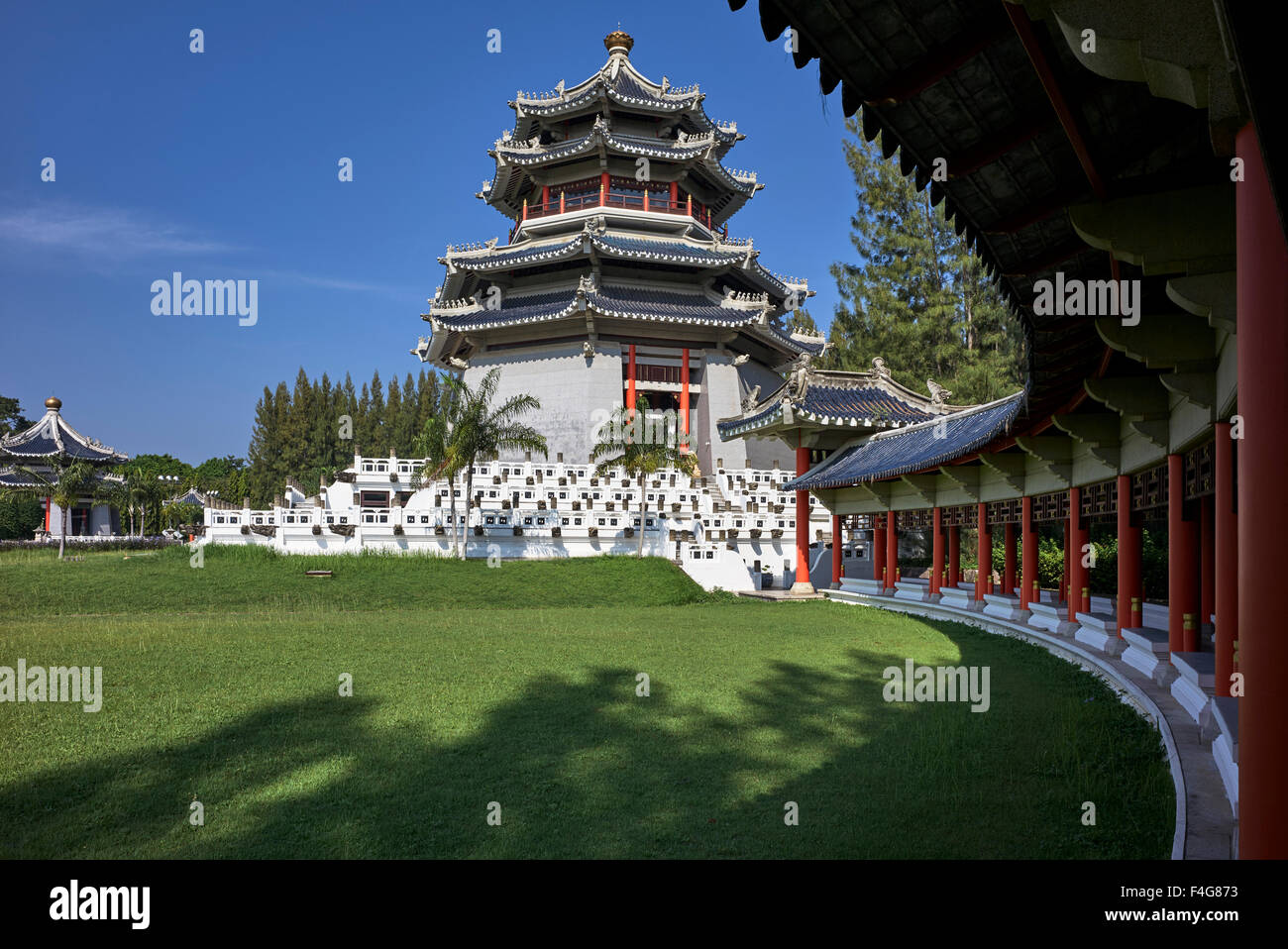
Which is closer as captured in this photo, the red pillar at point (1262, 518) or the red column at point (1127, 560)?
the red pillar at point (1262, 518)

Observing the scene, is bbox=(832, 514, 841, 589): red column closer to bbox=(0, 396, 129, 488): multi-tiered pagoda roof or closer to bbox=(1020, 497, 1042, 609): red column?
bbox=(1020, 497, 1042, 609): red column

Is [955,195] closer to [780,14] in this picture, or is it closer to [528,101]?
[780,14]

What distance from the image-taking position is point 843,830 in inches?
239

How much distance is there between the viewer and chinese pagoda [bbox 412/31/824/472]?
39.8m

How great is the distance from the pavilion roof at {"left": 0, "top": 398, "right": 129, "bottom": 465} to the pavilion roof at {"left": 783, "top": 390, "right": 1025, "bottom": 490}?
124 ft

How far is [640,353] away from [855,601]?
65.7 feet

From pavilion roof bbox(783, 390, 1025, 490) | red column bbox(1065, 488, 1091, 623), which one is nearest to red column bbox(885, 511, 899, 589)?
pavilion roof bbox(783, 390, 1025, 490)

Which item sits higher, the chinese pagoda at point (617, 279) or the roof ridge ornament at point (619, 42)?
the roof ridge ornament at point (619, 42)

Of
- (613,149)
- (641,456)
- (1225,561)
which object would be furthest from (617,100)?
(1225,561)

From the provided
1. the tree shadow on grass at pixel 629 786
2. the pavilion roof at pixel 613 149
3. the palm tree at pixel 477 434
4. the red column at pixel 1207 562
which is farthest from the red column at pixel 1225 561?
the pavilion roof at pixel 613 149

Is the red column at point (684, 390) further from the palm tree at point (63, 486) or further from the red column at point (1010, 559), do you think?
the palm tree at point (63, 486)

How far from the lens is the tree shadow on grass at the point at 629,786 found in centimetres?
590

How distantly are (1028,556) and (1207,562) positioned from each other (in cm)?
493

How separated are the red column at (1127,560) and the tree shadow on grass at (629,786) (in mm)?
2825
